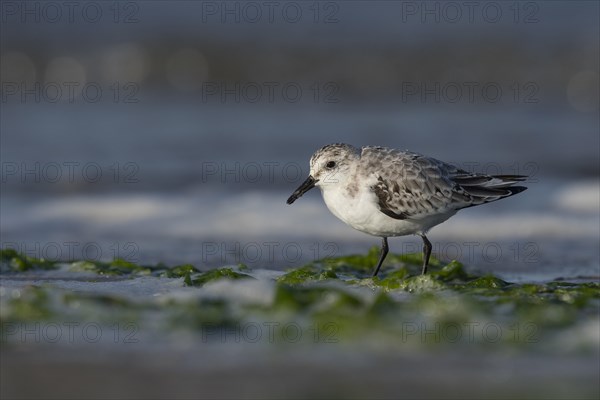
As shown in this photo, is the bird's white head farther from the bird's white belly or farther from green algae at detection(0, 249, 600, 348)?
green algae at detection(0, 249, 600, 348)

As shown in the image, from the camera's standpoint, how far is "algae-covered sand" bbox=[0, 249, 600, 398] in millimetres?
4348

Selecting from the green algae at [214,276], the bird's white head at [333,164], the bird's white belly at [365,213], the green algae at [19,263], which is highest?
the bird's white head at [333,164]

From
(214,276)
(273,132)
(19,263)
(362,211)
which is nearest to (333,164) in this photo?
(362,211)

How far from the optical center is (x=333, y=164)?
22.1 feet

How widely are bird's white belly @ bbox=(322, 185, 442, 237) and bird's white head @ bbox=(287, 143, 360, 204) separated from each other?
0.08 meters

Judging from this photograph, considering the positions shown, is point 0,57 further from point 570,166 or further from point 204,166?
point 570,166

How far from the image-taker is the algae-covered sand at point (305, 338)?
435 centimetres

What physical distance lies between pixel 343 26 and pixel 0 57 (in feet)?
21.5

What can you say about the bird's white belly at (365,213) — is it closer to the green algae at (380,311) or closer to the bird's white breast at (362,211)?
the bird's white breast at (362,211)

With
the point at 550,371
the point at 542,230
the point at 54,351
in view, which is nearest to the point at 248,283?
the point at 54,351

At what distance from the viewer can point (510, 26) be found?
1875 cm

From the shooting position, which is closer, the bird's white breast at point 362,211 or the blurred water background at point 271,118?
the bird's white breast at point 362,211

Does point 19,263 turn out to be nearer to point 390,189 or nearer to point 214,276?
point 214,276

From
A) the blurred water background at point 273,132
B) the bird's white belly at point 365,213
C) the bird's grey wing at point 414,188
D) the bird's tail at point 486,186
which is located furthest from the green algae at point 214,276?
the bird's tail at point 486,186
